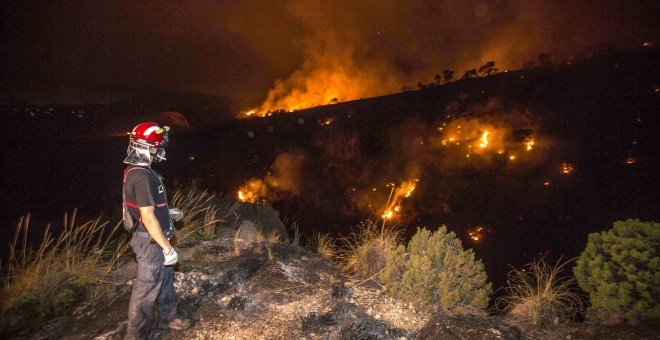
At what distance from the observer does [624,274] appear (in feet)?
10.6

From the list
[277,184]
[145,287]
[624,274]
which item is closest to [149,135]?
[145,287]

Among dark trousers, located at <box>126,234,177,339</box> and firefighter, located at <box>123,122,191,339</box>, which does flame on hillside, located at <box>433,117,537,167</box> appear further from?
dark trousers, located at <box>126,234,177,339</box>

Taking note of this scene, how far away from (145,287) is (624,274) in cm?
502

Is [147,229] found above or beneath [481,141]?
beneath

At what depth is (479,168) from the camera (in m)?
18.5

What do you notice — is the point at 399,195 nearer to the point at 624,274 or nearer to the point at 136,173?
the point at 624,274

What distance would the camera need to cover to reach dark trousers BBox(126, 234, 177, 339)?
9.28 ft


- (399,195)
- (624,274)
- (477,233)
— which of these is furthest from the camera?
(399,195)

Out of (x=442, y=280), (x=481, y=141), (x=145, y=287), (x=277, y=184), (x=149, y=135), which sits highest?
(x=481, y=141)

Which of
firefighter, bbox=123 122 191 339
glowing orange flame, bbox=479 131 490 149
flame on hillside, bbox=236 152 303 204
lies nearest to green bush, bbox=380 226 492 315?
firefighter, bbox=123 122 191 339

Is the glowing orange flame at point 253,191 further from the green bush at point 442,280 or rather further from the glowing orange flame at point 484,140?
the green bush at point 442,280

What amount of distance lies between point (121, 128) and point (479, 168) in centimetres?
3900

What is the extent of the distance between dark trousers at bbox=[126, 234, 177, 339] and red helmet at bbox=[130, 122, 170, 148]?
946 millimetres

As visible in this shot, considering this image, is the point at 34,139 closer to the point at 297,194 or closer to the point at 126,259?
the point at 297,194
